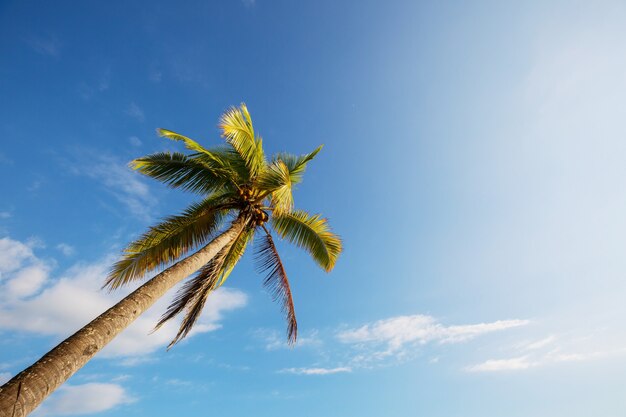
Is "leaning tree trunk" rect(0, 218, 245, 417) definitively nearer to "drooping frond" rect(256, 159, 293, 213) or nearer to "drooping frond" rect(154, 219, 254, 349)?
"drooping frond" rect(154, 219, 254, 349)

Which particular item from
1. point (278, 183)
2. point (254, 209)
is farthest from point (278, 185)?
point (254, 209)

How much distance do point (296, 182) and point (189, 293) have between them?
171 inches

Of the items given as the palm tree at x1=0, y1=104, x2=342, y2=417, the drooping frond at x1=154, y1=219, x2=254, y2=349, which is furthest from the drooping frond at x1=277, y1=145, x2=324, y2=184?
the drooping frond at x1=154, y1=219, x2=254, y2=349

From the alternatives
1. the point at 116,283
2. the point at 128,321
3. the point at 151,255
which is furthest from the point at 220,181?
the point at 128,321

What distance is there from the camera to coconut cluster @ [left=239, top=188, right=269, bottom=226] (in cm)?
892

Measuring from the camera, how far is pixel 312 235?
33.7 ft

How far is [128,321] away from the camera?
506 centimetres

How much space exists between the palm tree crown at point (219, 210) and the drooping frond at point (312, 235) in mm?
31

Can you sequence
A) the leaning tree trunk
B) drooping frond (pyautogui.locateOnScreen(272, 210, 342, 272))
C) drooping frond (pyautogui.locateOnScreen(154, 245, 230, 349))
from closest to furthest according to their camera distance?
the leaning tree trunk, drooping frond (pyautogui.locateOnScreen(154, 245, 230, 349)), drooping frond (pyautogui.locateOnScreen(272, 210, 342, 272))

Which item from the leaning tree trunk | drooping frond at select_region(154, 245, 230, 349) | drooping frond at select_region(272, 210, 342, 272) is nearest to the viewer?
the leaning tree trunk

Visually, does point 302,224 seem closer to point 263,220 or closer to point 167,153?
point 263,220

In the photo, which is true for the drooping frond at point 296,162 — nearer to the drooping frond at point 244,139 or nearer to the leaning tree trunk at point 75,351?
the drooping frond at point 244,139

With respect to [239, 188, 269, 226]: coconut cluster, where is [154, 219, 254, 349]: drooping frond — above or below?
Answer: below

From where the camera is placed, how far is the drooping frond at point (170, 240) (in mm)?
8070
